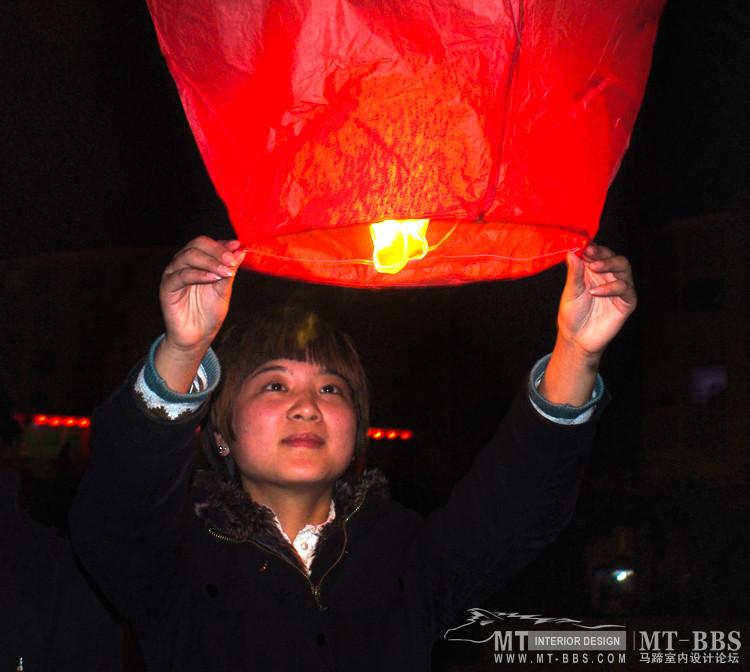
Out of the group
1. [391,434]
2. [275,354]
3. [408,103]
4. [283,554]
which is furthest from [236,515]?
[391,434]

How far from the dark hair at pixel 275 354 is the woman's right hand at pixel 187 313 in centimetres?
28

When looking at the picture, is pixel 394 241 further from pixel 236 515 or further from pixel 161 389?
pixel 236 515

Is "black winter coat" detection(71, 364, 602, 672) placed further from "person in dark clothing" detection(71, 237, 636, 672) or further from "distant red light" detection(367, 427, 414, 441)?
"distant red light" detection(367, 427, 414, 441)

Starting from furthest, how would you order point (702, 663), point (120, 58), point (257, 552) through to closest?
1. point (702, 663)
2. point (120, 58)
3. point (257, 552)

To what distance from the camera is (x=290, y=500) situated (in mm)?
1144

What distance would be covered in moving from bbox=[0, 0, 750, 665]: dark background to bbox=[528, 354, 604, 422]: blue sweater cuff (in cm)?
129

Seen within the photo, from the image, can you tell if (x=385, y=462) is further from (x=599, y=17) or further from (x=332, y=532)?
(x=599, y=17)

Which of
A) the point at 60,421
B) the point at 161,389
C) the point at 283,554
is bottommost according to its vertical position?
the point at 283,554

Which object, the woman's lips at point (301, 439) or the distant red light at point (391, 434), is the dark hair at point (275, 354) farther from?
the distant red light at point (391, 434)

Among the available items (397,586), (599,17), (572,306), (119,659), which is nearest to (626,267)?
(572,306)

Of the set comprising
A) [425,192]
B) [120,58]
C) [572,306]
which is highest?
[120,58]

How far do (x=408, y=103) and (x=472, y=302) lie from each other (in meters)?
4.37

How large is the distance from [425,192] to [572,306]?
0.45 meters

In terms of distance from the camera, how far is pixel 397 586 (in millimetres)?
1117
